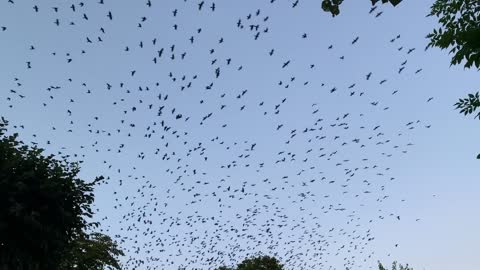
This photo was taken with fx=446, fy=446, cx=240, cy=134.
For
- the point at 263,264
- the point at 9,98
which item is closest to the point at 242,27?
the point at 9,98

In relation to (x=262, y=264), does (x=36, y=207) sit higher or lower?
lower

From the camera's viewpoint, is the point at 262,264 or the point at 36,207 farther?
the point at 262,264

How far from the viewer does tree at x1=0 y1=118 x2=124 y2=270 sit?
22.7 metres

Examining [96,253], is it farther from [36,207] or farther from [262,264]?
[262,264]

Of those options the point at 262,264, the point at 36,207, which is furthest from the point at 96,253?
the point at 262,264

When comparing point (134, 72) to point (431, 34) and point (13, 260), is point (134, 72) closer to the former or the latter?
point (13, 260)

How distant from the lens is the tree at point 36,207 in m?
22.7

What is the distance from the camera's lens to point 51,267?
2439cm

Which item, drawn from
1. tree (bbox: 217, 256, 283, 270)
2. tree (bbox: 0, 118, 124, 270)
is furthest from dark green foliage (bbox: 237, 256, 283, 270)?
tree (bbox: 0, 118, 124, 270)

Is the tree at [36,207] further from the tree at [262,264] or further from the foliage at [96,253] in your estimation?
the tree at [262,264]

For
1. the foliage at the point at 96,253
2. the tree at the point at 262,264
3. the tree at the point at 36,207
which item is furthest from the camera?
the tree at the point at 262,264

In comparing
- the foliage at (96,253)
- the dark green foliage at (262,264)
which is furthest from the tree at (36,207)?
the dark green foliage at (262,264)

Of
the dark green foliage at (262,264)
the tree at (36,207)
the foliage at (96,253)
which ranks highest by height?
the dark green foliage at (262,264)

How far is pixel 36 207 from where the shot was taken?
2372 cm
